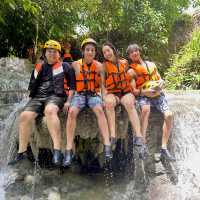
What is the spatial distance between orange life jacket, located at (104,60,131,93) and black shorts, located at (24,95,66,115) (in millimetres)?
762

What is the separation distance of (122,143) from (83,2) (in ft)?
20.1

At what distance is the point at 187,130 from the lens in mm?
7320

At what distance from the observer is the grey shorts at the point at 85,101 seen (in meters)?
6.16

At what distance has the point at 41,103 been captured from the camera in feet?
20.4

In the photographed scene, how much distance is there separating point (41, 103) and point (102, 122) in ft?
3.12

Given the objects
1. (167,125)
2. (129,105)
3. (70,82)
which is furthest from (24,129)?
(167,125)

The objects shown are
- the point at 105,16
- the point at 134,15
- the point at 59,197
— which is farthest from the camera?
the point at 134,15

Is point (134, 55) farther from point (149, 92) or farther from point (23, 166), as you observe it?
point (23, 166)

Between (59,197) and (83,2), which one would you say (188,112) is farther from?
(83,2)

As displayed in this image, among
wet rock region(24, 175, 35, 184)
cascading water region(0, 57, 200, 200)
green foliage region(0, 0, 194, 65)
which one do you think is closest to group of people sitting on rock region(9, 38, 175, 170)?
cascading water region(0, 57, 200, 200)

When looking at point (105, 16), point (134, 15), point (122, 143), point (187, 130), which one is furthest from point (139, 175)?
point (134, 15)

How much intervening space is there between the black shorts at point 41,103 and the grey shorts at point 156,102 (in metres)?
1.26

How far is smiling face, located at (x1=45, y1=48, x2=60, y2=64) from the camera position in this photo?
250 inches

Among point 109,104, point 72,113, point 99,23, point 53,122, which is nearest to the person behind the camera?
point 53,122
